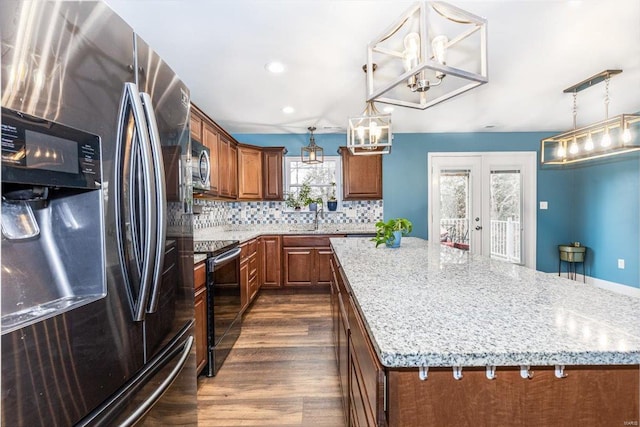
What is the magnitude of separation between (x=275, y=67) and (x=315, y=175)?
7.80 ft

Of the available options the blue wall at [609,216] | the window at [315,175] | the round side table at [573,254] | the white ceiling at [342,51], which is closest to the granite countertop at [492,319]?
the white ceiling at [342,51]

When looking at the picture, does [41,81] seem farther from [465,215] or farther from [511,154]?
[511,154]

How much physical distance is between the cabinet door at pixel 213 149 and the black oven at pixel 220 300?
0.97 metres

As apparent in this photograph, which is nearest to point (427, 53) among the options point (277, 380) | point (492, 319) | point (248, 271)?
point (492, 319)

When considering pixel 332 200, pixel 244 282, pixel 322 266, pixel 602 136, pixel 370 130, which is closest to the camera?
pixel 370 130

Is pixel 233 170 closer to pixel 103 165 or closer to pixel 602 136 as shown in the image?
pixel 103 165

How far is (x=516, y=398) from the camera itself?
2.16ft

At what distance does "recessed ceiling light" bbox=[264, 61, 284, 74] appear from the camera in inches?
97.3

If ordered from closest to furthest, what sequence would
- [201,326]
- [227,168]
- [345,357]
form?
1. [345,357]
2. [201,326]
3. [227,168]

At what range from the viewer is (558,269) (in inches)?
187

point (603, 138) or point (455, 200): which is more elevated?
point (603, 138)

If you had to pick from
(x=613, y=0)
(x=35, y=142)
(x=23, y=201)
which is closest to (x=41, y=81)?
(x=35, y=142)

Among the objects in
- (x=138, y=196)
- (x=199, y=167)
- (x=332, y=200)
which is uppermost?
(x=199, y=167)

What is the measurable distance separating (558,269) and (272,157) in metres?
5.03
